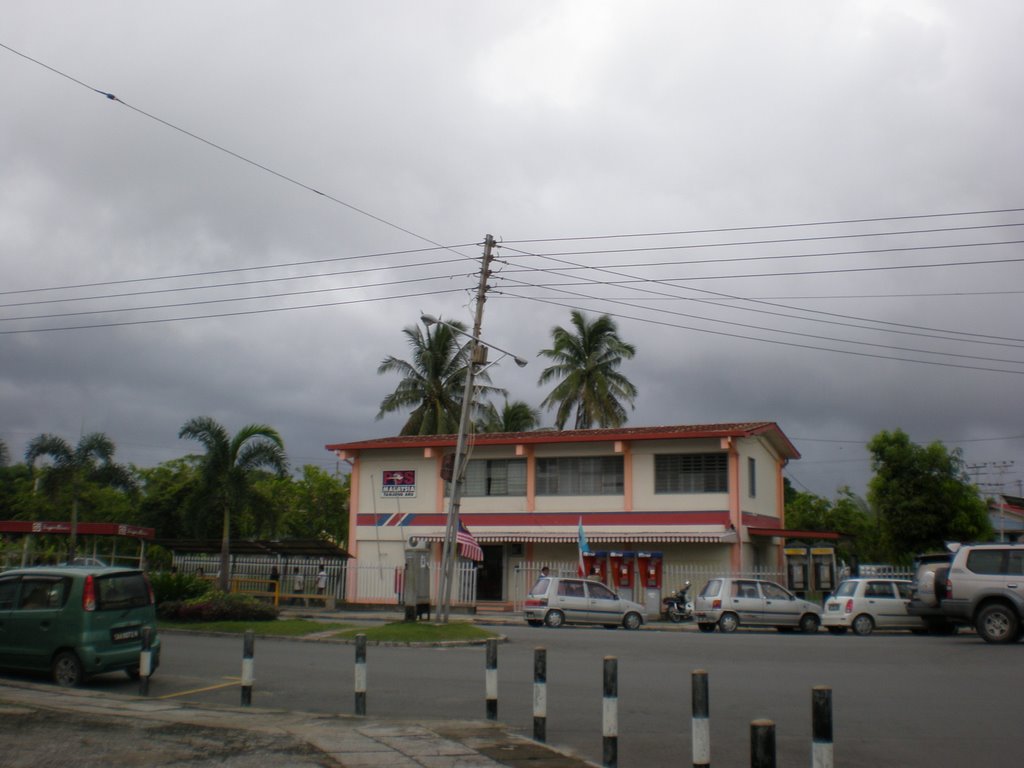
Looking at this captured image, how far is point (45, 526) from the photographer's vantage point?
32594 mm

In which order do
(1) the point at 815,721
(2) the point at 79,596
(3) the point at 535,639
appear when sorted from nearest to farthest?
(1) the point at 815,721, (2) the point at 79,596, (3) the point at 535,639

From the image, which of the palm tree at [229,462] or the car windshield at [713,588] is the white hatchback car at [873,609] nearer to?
the car windshield at [713,588]

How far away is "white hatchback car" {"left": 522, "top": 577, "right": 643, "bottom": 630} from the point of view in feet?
91.8

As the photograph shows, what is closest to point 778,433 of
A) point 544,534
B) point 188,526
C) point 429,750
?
point 544,534

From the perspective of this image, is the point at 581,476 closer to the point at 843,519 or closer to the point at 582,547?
the point at 582,547

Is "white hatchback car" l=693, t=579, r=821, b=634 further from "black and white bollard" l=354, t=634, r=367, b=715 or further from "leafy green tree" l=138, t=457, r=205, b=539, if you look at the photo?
"leafy green tree" l=138, t=457, r=205, b=539

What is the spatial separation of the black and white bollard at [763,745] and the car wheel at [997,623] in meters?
16.3

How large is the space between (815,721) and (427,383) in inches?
1680

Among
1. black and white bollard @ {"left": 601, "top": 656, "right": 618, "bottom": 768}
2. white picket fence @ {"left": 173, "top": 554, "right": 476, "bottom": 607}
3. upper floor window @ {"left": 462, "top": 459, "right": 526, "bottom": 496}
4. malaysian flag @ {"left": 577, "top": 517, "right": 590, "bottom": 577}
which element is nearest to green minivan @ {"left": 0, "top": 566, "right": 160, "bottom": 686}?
black and white bollard @ {"left": 601, "top": 656, "right": 618, "bottom": 768}

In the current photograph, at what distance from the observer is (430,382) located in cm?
4812

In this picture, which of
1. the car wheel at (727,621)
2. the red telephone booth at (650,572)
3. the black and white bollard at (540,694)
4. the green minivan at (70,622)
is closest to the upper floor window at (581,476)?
the red telephone booth at (650,572)

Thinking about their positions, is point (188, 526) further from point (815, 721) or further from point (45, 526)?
point (815, 721)

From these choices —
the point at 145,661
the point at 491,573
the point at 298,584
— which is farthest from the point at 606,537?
the point at 145,661

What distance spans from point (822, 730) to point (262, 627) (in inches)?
786
